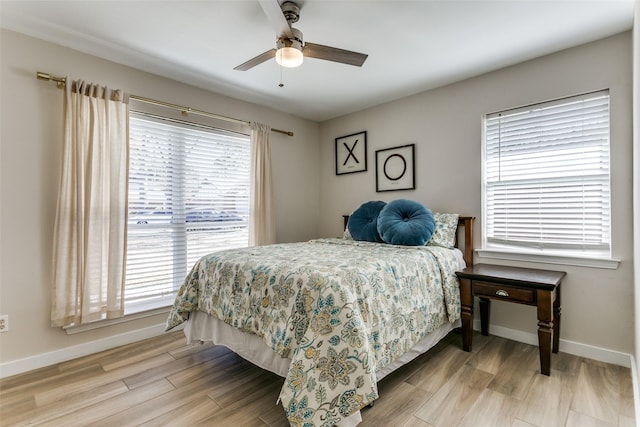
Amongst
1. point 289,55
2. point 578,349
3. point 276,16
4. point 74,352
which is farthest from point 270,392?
point 578,349

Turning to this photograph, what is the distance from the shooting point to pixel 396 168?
346 cm

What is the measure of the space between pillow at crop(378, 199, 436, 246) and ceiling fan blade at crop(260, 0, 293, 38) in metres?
1.70

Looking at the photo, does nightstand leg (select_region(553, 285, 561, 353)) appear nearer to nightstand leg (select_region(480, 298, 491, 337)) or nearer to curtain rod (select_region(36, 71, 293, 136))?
nightstand leg (select_region(480, 298, 491, 337))

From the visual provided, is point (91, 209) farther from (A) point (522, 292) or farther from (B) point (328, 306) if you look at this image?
(A) point (522, 292)

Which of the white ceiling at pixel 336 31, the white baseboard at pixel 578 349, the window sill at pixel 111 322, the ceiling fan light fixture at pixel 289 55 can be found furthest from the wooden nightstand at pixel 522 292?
the window sill at pixel 111 322

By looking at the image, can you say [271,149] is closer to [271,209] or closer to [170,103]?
[271,209]

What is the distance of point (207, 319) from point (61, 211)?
1.30m

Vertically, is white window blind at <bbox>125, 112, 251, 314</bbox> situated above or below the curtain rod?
below

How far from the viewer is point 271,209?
11.6ft

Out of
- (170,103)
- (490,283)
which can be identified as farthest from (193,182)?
(490,283)

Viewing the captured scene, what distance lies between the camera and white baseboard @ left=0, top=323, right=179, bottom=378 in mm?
2117

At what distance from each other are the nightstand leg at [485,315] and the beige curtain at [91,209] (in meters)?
3.04

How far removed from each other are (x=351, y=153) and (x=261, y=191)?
1251 mm

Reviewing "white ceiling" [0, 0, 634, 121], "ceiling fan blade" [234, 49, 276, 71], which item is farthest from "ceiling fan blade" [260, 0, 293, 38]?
"white ceiling" [0, 0, 634, 121]
